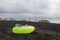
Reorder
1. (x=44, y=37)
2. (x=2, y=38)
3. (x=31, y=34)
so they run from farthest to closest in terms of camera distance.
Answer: (x=31, y=34) → (x=44, y=37) → (x=2, y=38)

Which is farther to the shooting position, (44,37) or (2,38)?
(44,37)

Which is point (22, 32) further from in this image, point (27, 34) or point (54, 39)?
point (54, 39)

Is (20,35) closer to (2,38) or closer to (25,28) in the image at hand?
(25,28)

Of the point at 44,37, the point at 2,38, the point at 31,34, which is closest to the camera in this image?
the point at 2,38

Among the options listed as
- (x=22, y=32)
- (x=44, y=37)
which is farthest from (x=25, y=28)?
(x=44, y=37)

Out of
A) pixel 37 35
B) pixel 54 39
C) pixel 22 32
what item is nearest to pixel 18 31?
pixel 22 32

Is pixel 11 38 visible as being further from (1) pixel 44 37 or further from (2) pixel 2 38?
(1) pixel 44 37

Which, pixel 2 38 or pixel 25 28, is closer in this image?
pixel 2 38

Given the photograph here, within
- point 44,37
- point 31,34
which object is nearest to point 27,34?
point 31,34
